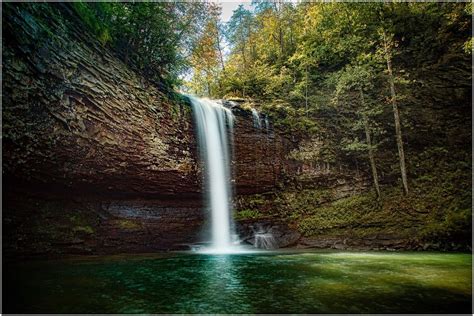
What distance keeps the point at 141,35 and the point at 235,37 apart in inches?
571

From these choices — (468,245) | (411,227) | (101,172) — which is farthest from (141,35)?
(468,245)

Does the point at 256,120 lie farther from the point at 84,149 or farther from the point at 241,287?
the point at 241,287

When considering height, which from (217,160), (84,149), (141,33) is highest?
(141,33)

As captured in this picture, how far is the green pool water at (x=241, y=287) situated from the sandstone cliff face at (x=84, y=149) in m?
2.32

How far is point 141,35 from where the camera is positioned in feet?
37.3

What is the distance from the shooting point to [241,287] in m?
5.31

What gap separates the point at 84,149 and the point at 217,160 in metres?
5.66

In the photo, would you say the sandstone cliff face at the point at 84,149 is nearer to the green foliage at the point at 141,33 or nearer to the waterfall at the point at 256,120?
the green foliage at the point at 141,33

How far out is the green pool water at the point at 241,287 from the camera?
4.02 meters

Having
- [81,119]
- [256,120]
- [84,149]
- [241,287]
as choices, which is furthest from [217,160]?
[241,287]

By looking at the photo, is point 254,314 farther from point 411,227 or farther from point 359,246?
point 411,227

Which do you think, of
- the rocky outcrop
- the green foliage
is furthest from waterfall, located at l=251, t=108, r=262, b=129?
the green foliage

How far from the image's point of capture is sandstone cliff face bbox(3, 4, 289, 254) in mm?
7703

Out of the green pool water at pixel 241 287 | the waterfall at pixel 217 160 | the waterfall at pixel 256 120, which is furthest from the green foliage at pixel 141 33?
the green pool water at pixel 241 287
